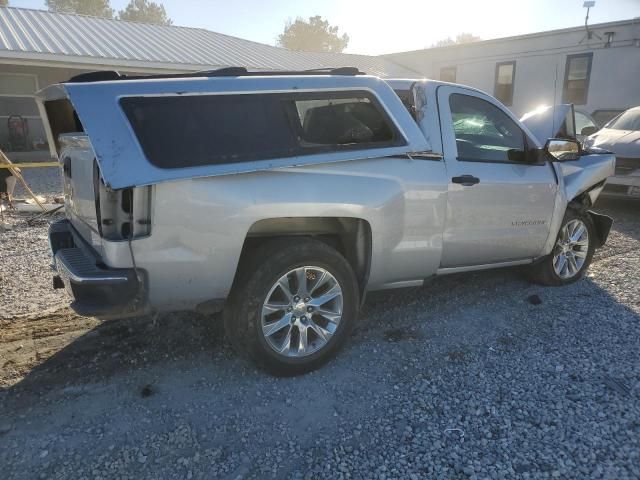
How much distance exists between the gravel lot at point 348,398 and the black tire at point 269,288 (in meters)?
0.15

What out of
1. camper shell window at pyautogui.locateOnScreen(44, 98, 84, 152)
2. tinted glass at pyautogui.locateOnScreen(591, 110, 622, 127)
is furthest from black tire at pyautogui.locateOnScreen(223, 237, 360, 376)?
tinted glass at pyautogui.locateOnScreen(591, 110, 622, 127)

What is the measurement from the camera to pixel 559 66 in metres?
17.6

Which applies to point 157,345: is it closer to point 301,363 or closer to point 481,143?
point 301,363

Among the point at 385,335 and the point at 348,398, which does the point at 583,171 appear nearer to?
the point at 385,335

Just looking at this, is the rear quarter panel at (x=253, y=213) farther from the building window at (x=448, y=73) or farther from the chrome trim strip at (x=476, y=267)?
the building window at (x=448, y=73)

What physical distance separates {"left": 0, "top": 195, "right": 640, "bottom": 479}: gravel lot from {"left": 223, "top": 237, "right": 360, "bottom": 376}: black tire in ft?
0.51

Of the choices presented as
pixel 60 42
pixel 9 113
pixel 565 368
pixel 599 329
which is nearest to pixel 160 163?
pixel 565 368

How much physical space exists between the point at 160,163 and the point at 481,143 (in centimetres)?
274

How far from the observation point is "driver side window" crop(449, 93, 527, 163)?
3.94 metres

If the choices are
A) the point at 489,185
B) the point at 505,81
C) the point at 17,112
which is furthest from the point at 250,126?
the point at 505,81

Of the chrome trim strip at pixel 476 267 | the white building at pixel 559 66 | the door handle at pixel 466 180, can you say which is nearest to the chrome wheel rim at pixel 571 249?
the chrome trim strip at pixel 476 267

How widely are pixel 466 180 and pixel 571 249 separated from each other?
1.98 metres

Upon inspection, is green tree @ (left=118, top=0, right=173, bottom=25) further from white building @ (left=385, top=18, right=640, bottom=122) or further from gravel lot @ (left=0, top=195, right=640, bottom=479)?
gravel lot @ (left=0, top=195, right=640, bottom=479)

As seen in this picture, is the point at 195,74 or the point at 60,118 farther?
the point at 60,118
